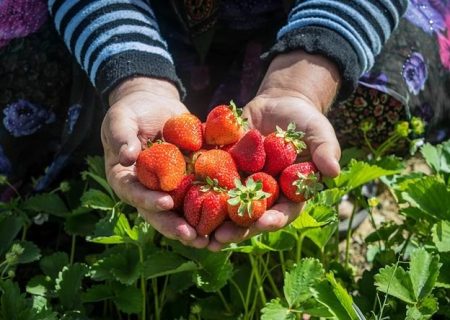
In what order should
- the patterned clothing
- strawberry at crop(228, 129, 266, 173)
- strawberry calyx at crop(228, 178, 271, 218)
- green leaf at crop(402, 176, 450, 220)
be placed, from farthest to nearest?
the patterned clothing
green leaf at crop(402, 176, 450, 220)
strawberry at crop(228, 129, 266, 173)
strawberry calyx at crop(228, 178, 271, 218)

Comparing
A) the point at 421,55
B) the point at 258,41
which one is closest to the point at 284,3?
the point at 258,41

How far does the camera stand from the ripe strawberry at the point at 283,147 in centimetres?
120

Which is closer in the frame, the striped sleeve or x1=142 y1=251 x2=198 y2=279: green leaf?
x1=142 y1=251 x2=198 y2=279: green leaf

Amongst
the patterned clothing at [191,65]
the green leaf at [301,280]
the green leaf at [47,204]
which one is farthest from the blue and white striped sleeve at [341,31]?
the green leaf at [47,204]

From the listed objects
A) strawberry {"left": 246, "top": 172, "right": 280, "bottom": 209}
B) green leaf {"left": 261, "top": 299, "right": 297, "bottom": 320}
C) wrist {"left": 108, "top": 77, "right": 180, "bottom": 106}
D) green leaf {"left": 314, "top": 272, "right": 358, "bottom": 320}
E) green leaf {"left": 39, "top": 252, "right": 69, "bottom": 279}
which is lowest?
green leaf {"left": 39, "top": 252, "right": 69, "bottom": 279}

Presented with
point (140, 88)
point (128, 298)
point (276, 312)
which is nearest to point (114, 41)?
point (140, 88)

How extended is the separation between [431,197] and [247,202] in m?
0.41

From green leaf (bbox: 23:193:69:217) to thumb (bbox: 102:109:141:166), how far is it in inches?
10.6

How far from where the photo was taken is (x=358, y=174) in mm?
1372

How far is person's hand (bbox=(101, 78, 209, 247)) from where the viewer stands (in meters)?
1.13

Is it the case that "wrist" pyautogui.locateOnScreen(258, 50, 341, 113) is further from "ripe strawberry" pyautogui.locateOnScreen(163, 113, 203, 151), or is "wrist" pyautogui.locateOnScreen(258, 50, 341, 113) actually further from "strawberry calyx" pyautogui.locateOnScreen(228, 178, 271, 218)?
"strawberry calyx" pyautogui.locateOnScreen(228, 178, 271, 218)

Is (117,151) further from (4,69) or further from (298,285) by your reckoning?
(4,69)

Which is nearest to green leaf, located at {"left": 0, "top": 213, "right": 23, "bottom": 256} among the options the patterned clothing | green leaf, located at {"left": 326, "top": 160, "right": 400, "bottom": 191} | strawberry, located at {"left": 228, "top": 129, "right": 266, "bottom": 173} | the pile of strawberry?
the patterned clothing

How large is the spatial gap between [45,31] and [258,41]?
431mm
